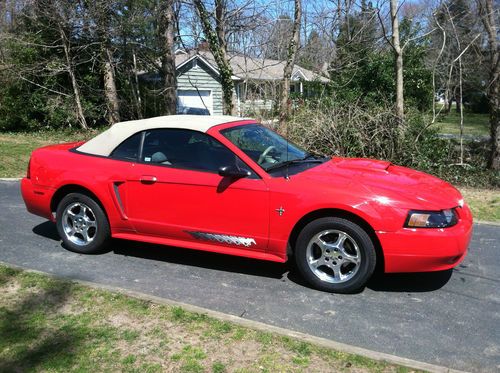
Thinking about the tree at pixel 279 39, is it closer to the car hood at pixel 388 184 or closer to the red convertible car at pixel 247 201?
the red convertible car at pixel 247 201

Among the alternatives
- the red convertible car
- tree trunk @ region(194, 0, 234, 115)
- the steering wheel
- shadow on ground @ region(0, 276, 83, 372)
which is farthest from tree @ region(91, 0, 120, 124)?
shadow on ground @ region(0, 276, 83, 372)

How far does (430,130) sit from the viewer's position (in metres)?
10.5

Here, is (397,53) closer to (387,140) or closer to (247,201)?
(387,140)

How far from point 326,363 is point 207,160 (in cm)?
233

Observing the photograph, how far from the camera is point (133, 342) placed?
3.32 m

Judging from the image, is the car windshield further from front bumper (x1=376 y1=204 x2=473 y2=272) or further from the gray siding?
the gray siding

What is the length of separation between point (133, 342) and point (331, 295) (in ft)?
5.93

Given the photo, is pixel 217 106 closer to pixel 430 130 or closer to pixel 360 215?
pixel 430 130

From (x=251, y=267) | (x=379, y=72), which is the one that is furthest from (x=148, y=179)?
(x=379, y=72)

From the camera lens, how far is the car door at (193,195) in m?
4.39

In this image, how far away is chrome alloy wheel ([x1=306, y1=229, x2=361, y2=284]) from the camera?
4.14m

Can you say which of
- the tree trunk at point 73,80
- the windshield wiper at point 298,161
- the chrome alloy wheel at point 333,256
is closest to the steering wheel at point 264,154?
the windshield wiper at point 298,161

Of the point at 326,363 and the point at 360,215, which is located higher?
the point at 360,215

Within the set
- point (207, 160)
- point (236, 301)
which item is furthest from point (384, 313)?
point (207, 160)
